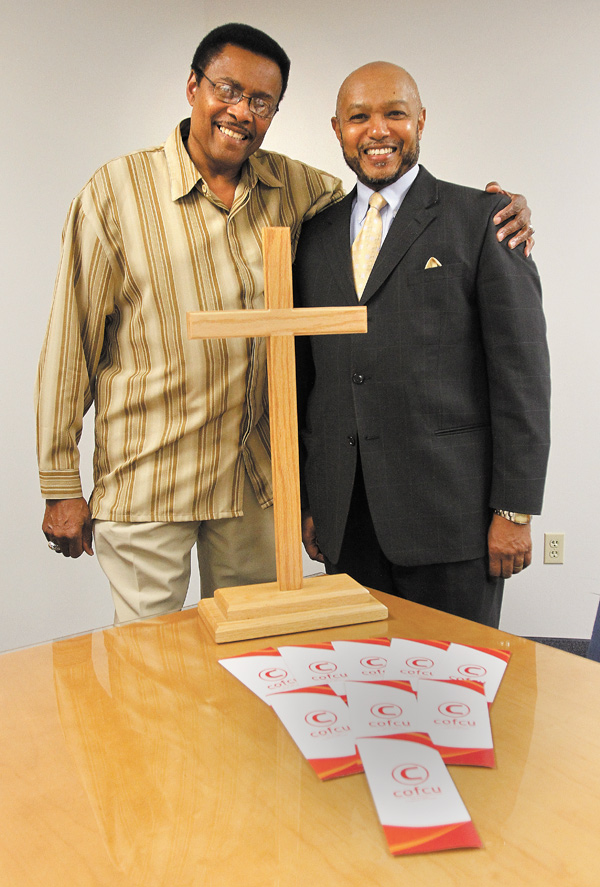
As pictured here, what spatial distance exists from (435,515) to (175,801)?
1.00 metres

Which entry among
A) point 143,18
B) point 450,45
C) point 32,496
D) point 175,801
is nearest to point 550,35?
point 450,45

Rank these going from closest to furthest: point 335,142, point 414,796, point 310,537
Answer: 1. point 414,796
2. point 310,537
3. point 335,142

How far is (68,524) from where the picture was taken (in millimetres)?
1710

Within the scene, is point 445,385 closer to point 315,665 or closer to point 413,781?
point 315,665

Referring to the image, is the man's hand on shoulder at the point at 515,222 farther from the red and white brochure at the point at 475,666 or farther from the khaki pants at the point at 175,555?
the red and white brochure at the point at 475,666

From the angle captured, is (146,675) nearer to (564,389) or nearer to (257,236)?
(257,236)

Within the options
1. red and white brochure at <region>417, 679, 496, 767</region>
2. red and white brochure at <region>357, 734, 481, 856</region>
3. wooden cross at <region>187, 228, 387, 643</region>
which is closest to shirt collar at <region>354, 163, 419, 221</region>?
wooden cross at <region>187, 228, 387, 643</region>

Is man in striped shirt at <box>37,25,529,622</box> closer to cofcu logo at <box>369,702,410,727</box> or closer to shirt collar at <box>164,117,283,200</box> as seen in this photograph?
shirt collar at <box>164,117,283,200</box>

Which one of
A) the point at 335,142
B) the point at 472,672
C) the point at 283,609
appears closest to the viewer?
the point at 472,672

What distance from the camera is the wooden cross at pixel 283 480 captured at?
1.16 m

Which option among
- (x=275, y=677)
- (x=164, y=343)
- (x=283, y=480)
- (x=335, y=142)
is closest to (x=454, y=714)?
(x=275, y=677)

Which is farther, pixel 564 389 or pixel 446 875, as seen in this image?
pixel 564 389

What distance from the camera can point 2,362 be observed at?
2705 millimetres

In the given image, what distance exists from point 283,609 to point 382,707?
1.05 feet
